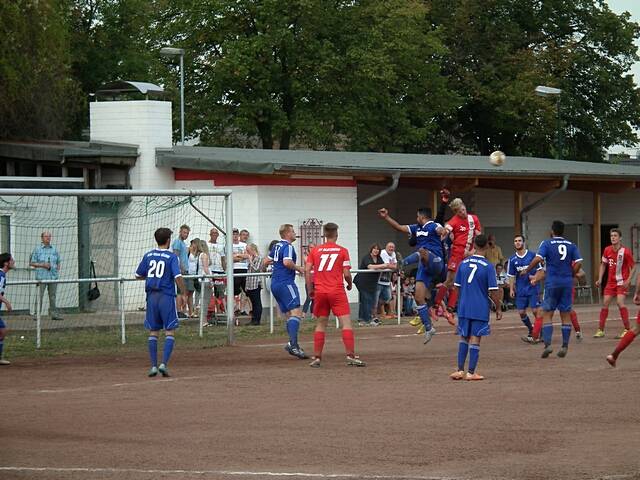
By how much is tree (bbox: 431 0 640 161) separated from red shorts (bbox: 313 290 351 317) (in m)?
40.0

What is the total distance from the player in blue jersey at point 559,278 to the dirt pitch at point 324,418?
398 mm

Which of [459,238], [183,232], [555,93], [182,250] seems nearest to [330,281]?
[459,238]

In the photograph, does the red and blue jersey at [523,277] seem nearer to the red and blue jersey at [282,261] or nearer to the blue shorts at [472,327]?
the red and blue jersey at [282,261]

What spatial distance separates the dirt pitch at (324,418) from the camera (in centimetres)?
1040

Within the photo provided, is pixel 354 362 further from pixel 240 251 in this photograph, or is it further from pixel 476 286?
pixel 240 251

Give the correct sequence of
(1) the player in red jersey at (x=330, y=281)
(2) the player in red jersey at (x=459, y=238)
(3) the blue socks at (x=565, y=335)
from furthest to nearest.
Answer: (2) the player in red jersey at (x=459, y=238) < (3) the blue socks at (x=565, y=335) < (1) the player in red jersey at (x=330, y=281)

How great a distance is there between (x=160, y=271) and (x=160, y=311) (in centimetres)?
55

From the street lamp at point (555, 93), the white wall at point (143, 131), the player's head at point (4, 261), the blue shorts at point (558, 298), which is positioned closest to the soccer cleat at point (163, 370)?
the player's head at point (4, 261)

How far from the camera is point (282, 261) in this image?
1933 centimetres

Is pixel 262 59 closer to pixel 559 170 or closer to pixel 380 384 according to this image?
pixel 559 170

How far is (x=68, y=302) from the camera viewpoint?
2302 cm

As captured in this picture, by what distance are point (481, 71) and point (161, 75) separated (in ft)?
49.1

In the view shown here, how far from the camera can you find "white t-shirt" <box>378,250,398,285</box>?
90.5 feet

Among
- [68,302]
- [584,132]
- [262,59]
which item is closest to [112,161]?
[68,302]
